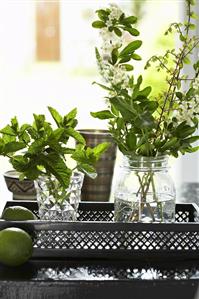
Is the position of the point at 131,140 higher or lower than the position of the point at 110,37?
lower

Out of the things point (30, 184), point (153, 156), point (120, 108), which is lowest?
point (30, 184)

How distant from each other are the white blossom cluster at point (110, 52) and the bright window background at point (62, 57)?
1.97 m

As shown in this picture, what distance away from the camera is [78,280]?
1.49 m

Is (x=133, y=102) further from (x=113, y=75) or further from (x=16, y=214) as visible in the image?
(x=16, y=214)

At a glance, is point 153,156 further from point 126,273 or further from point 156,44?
point 156,44

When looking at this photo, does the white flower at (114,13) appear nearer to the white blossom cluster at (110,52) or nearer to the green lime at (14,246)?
the white blossom cluster at (110,52)

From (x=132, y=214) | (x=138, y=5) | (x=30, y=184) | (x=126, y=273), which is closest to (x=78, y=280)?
(x=126, y=273)

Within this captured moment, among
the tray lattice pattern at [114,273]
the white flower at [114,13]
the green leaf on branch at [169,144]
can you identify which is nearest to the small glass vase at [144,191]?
the green leaf on branch at [169,144]

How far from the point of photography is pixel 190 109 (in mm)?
1630

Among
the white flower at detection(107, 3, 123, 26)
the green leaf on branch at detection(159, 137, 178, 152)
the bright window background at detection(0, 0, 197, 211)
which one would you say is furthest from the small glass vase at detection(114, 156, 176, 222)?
the bright window background at detection(0, 0, 197, 211)

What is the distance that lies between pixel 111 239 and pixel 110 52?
37cm

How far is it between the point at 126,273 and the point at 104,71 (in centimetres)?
40

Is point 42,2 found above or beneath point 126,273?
above

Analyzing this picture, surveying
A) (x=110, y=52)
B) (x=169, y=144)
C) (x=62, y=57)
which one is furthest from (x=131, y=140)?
(x=62, y=57)
